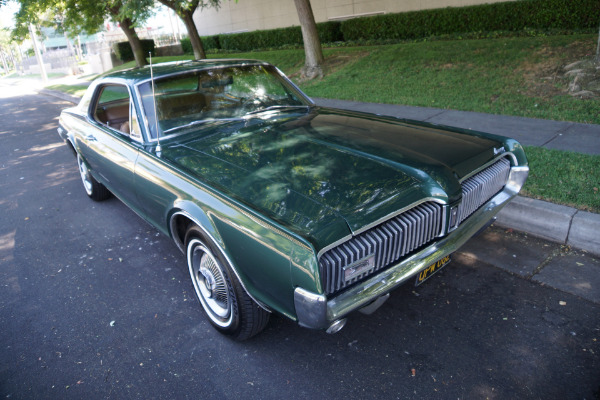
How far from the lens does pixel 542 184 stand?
418 cm

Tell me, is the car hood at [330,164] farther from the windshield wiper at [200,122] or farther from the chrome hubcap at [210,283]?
the chrome hubcap at [210,283]

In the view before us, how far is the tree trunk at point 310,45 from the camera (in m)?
10.6

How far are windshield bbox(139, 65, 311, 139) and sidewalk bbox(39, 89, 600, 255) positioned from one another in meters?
2.29

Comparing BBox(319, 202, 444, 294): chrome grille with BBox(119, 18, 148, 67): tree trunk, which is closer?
BBox(319, 202, 444, 294): chrome grille

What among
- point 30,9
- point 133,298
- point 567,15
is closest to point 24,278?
point 133,298

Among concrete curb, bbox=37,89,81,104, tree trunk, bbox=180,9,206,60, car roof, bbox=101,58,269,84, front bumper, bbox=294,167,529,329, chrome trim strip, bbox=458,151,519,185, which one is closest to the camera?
front bumper, bbox=294,167,529,329

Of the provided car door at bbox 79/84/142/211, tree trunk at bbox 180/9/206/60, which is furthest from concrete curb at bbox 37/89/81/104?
car door at bbox 79/84/142/211

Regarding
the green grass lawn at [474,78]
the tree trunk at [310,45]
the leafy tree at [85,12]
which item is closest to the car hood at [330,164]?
the green grass lawn at [474,78]

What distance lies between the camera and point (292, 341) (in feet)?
9.25

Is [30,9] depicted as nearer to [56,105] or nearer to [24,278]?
[56,105]

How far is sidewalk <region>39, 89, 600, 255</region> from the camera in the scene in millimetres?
3568

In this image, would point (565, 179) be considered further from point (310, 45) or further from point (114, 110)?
point (310, 45)

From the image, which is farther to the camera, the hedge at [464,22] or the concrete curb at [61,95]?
the concrete curb at [61,95]

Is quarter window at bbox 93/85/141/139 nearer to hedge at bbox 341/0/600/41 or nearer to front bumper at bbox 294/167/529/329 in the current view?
front bumper at bbox 294/167/529/329
